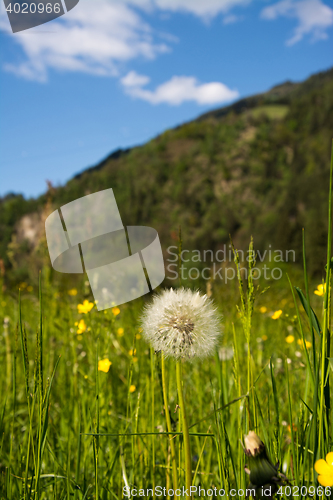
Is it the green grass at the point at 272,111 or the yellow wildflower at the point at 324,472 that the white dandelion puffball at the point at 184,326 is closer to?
the yellow wildflower at the point at 324,472

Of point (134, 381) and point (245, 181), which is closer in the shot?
point (134, 381)

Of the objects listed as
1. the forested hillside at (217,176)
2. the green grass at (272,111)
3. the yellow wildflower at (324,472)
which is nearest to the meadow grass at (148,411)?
the yellow wildflower at (324,472)

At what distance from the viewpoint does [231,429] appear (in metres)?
1.30

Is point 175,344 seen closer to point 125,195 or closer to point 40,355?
point 40,355

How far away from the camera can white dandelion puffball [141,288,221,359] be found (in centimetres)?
77

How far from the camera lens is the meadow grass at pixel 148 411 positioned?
713mm

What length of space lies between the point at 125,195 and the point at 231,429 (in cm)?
7244

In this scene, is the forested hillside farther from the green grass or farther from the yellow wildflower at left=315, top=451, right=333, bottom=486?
the yellow wildflower at left=315, top=451, right=333, bottom=486

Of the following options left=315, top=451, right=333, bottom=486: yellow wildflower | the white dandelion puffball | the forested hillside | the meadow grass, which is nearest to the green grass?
the forested hillside

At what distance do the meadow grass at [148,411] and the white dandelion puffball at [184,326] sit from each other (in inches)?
2.1

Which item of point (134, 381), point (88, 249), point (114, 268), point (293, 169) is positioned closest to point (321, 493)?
point (134, 381)

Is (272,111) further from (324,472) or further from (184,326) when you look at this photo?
(324,472)

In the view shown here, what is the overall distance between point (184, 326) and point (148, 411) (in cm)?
98

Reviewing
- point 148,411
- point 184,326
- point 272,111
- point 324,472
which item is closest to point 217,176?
point 272,111
